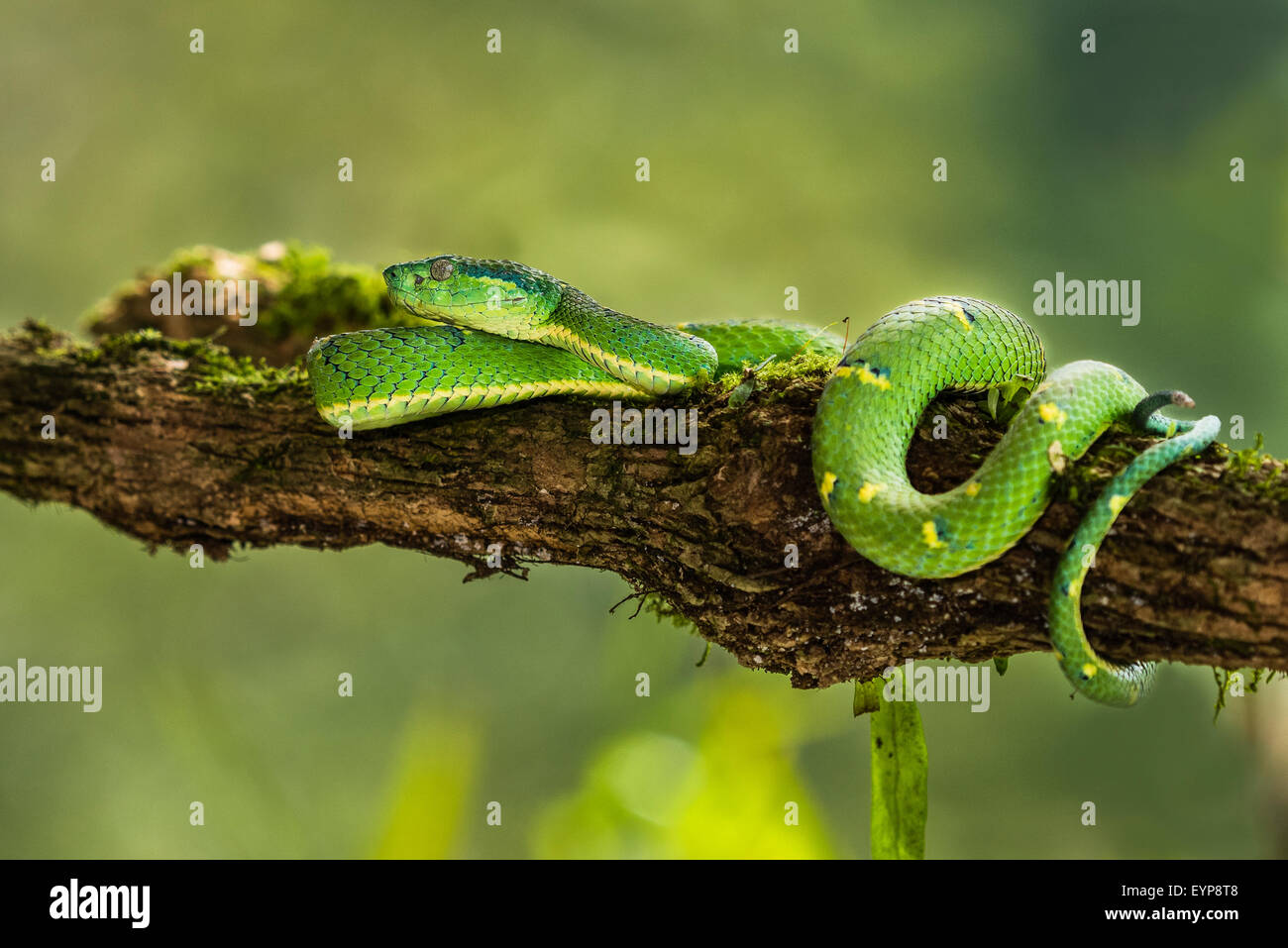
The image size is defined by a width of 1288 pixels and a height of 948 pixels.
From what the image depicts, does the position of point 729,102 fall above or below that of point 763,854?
above

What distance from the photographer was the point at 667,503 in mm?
2256

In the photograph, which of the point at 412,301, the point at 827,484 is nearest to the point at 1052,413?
the point at 827,484

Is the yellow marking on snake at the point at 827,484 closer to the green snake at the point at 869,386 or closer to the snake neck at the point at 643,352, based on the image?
the green snake at the point at 869,386

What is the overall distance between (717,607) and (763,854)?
2122 mm

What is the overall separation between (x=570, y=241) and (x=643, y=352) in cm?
332

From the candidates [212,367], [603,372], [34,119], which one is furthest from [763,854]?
[34,119]

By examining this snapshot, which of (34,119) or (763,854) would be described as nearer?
(763,854)

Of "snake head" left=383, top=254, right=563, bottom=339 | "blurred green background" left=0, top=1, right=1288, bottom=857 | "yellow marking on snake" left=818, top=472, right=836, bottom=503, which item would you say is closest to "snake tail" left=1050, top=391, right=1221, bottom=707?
"yellow marking on snake" left=818, top=472, right=836, bottom=503

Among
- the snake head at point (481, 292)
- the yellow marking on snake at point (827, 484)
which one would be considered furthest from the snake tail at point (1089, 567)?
the snake head at point (481, 292)

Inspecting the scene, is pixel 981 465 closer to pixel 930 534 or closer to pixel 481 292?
pixel 930 534

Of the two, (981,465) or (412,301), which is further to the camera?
(412,301)

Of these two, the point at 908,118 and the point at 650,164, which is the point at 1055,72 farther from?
the point at 650,164

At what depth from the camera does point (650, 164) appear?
18.1 ft

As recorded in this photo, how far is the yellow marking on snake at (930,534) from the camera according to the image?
1.90 meters
